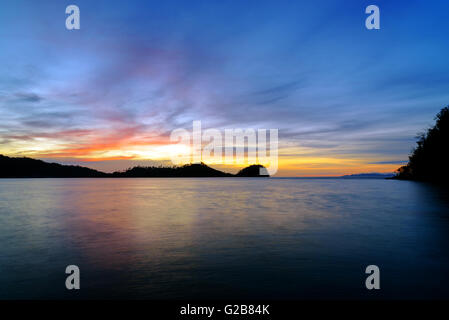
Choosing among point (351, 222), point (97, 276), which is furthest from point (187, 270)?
point (351, 222)

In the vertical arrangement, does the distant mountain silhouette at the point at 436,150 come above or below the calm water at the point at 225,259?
above

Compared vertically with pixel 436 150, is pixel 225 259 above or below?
below

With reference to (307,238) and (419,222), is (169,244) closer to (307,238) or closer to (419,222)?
(307,238)

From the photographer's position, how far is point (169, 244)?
20.6 meters

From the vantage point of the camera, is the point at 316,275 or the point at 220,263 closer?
the point at 316,275

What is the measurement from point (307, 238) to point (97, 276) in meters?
15.0

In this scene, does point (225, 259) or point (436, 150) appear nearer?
point (225, 259)

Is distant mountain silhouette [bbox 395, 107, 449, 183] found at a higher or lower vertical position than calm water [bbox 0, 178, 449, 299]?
higher

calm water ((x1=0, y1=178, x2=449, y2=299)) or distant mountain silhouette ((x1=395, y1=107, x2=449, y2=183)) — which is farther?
distant mountain silhouette ((x1=395, y1=107, x2=449, y2=183))

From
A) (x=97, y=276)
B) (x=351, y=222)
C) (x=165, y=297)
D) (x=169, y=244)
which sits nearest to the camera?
(x=165, y=297)

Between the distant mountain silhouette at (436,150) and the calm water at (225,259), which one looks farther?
the distant mountain silhouette at (436,150)
